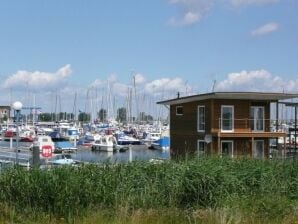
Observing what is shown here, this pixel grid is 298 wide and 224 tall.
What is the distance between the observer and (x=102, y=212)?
13.8 meters

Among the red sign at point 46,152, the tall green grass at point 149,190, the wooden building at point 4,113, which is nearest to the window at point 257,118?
the red sign at point 46,152

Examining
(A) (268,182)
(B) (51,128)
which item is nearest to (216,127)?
(A) (268,182)

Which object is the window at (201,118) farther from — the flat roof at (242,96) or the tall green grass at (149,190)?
the tall green grass at (149,190)

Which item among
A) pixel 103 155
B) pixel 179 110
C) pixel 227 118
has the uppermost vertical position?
pixel 179 110

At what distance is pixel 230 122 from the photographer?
1886 inches

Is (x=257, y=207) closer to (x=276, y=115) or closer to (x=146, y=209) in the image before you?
(x=146, y=209)

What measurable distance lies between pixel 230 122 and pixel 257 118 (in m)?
3.00

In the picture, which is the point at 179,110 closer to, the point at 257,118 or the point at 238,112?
the point at 238,112

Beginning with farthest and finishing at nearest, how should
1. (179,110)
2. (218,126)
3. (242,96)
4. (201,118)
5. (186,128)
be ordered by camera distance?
(179,110), (186,128), (201,118), (218,126), (242,96)

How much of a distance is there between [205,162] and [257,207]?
2576 millimetres

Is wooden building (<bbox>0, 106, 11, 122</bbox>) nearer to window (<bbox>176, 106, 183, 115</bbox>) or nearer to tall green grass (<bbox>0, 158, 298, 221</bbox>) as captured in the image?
window (<bbox>176, 106, 183, 115</bbox>)

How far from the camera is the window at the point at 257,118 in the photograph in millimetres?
49031

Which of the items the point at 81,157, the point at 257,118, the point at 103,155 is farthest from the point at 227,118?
the point at 81,157

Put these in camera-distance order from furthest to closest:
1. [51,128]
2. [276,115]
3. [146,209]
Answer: [51,128]
[276,115]
[146,209]
